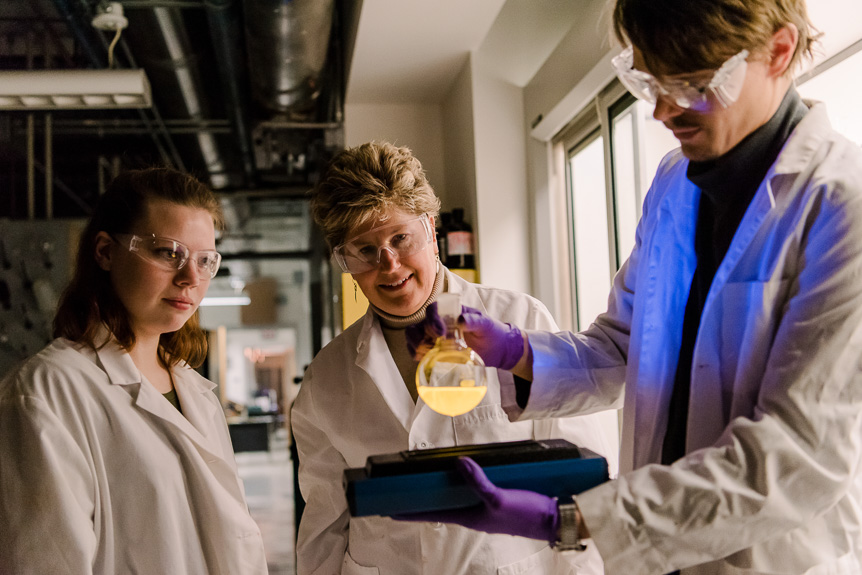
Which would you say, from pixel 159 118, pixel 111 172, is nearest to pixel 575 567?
pixel 159 118

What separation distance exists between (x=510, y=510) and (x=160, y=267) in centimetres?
112

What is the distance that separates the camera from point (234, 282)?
1480 centimetres

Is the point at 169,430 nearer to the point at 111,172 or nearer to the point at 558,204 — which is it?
the point at 558,204

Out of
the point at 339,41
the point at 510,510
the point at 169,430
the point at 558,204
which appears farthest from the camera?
the point at 339,41

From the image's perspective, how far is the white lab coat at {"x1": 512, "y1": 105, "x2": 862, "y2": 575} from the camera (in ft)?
3.37

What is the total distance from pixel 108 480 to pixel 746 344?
133 centimetres

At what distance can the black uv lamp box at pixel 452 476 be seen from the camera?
1091mm

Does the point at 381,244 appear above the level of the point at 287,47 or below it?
Answer: below

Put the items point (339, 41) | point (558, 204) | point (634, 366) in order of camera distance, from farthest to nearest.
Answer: point (339, 41) → point (558, 204) → point (634, 366)

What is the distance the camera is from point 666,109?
116 centimetres

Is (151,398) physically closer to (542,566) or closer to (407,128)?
(542,566)

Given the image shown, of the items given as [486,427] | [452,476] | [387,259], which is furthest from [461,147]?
[452,476]

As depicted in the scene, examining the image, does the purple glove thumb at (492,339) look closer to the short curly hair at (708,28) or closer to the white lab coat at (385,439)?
the white lab coat at (385,439)

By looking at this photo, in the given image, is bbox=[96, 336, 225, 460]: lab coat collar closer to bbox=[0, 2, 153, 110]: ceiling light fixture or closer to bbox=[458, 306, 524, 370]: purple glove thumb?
bbox=[458, 306, 524, 370]: purple glove thumb
